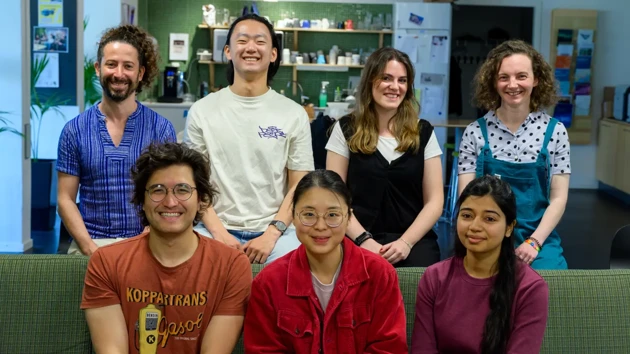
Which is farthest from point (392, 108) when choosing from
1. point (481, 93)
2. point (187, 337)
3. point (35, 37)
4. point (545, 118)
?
point (35, 37)

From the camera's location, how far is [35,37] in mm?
7070

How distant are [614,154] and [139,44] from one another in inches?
312

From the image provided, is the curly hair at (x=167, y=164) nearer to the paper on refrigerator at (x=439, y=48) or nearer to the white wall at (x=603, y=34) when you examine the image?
the paper on refrigerator at (x=439, y=48)

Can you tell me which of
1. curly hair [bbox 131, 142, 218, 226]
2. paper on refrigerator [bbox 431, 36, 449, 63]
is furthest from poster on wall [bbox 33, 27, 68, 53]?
curly hair [bbox 131, 142, 218, 226]

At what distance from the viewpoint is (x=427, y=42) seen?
9.94 meters

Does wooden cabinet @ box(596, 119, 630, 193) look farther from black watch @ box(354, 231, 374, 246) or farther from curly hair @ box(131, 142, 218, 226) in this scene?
curly hair @ box(131, 142, 218, 226)

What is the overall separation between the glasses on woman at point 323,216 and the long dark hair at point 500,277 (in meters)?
0.41

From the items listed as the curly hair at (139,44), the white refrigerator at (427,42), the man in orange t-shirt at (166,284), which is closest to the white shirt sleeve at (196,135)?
the curly hair at (139,44)

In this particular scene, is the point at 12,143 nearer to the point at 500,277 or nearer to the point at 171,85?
the point at 171,85

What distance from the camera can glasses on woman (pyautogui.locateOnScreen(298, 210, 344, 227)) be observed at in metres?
2.34

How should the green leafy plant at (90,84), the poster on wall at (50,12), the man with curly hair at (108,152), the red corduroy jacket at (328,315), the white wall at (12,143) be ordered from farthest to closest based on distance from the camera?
the green leafy plant at (90,84) < the poster on wall at (50,12) < the white wall at (12,143) < the man with curly hair at (108,152) < the red corduroy jacket at (328,315)

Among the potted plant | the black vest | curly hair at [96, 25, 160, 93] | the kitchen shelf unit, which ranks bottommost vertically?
the potted plant

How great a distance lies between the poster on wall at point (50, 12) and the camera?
7008mm

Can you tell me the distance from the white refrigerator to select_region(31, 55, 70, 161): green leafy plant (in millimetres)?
4260
